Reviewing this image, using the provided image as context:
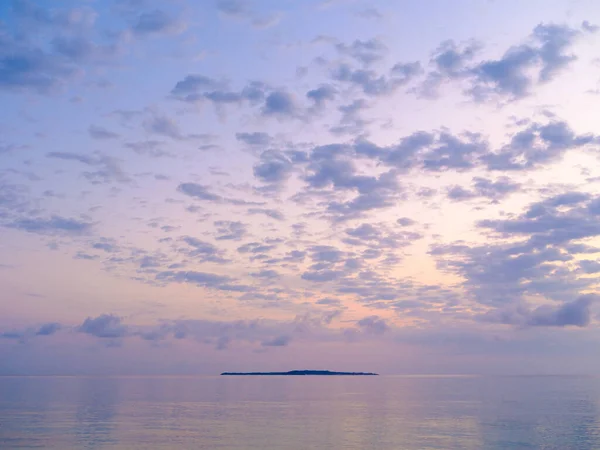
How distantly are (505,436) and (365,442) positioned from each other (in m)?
15.7

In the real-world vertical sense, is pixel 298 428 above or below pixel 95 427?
above

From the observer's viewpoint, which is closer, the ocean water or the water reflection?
the ocean water

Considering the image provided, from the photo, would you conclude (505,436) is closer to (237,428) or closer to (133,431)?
(237,428)

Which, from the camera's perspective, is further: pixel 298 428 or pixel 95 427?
pixel 95 427

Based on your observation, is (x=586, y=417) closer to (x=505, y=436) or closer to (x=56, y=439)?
(x=505, y=436)

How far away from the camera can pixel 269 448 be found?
54.5 metres

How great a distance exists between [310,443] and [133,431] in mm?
21455

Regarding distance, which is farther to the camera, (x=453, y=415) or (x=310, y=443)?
(x=453, y=415)

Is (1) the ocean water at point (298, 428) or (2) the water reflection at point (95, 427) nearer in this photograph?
(1) the ocean water at point (298, 428)

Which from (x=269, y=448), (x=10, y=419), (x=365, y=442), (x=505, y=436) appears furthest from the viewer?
(x=10, y=419)

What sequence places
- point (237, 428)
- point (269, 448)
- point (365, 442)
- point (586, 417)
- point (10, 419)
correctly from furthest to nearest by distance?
point (586, 417) → point (10, 419) → point (237, 428) → point (365, 442) → point (269, 448)

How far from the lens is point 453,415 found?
292ft

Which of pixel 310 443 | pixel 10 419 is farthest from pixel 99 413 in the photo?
pixel 310 443

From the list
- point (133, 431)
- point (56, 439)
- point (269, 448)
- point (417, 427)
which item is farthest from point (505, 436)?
point (56, 439)
